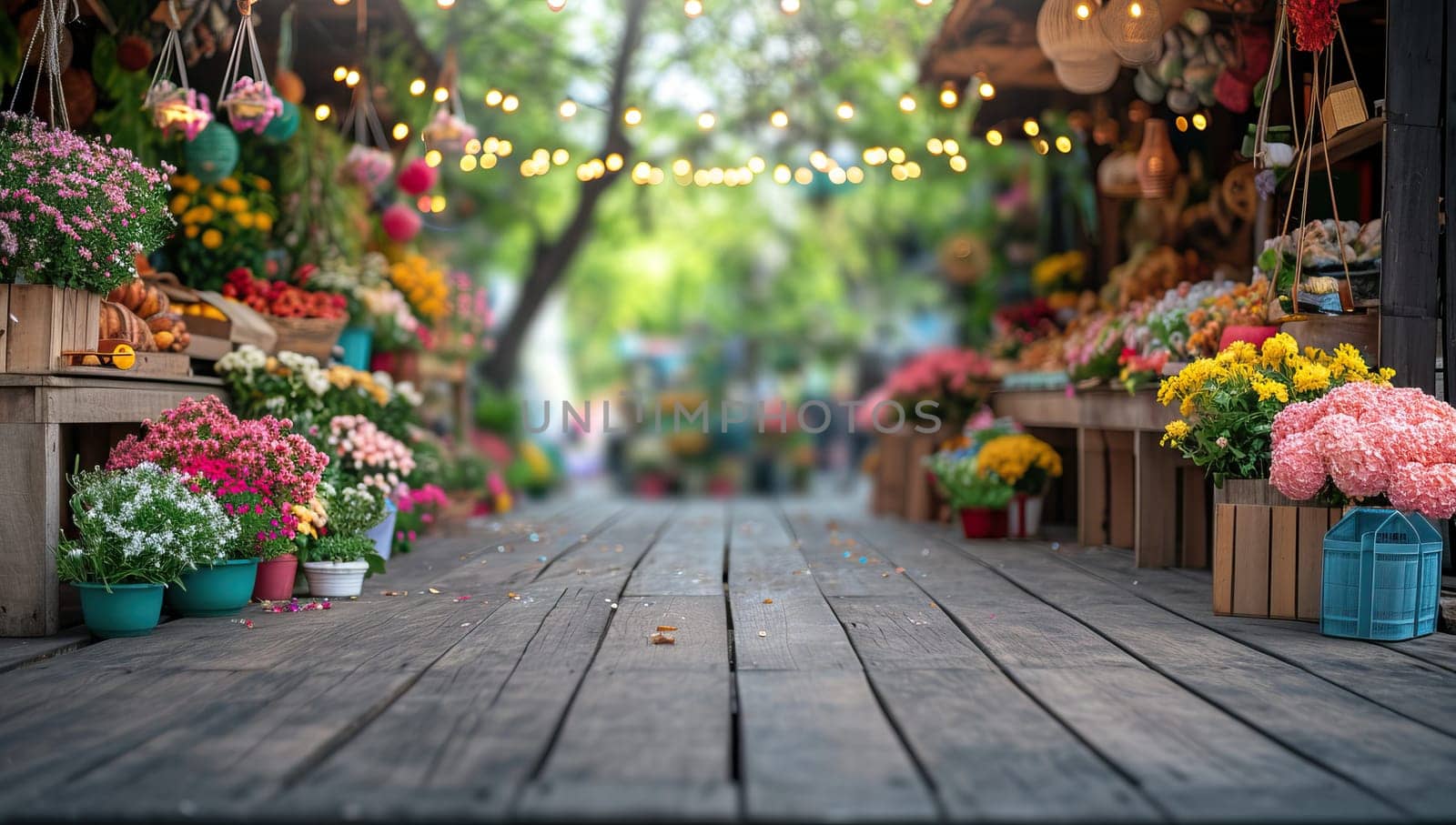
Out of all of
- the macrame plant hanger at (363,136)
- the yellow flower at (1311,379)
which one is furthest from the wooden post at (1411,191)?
the macrame plant hanger at (363,136)

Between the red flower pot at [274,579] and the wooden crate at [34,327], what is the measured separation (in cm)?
110

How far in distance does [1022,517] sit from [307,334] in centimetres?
440

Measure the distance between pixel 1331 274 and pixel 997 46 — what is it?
127 inches

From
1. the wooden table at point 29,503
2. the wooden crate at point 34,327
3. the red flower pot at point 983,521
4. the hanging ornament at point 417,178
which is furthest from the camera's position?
the hanging ornament at point 417,178

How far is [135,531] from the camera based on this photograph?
4176mm

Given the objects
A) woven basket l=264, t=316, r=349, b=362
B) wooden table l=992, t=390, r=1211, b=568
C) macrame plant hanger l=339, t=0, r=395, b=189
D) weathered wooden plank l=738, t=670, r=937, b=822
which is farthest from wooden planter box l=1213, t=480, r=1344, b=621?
macrame plant hanger l=339, t=0, r=395, b=189

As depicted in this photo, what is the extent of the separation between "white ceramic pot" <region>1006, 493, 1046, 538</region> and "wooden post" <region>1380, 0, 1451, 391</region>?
324 centimetres

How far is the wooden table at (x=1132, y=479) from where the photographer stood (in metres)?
6.22

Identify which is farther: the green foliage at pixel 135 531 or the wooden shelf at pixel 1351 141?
the wooden shelf at pixel 1351 141

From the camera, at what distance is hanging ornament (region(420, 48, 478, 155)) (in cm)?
758

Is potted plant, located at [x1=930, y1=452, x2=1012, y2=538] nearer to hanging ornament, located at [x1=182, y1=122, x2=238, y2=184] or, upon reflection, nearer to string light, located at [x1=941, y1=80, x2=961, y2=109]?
string light, located at [x1=941, y1=80, x2=961, y2=109]

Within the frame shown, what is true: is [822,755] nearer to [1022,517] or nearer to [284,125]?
[284,125]

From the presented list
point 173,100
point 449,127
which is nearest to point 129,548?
point 173,100

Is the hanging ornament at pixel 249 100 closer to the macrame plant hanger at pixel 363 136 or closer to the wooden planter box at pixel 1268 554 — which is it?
the macrame plant hanger at pixel 363 136
